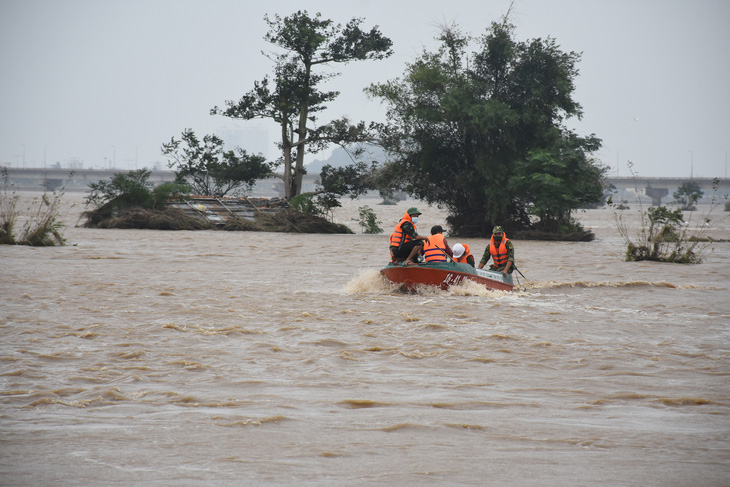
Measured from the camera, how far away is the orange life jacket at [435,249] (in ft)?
52.2

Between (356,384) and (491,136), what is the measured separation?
1169 inches

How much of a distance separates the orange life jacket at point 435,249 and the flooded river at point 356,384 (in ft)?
2.39

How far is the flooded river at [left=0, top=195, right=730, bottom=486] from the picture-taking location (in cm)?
554

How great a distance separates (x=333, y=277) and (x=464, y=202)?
19.9 metres

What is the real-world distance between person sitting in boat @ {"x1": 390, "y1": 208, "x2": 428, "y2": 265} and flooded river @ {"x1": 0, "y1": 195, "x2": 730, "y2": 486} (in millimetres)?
753

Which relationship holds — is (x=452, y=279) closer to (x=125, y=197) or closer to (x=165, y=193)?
(x=165, y=193)

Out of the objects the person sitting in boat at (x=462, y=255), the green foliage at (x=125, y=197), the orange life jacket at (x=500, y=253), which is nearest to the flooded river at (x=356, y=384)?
the person sitting in boat at (x=462, y=255)

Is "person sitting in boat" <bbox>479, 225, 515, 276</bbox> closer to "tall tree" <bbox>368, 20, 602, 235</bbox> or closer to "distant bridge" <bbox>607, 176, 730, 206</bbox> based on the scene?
"tall tree" <bbox>368, 20, 602, 235</bbox>

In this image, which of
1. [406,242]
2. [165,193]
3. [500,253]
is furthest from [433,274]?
[165,193]

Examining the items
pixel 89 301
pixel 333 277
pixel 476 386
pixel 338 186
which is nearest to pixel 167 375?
pixel 476 386

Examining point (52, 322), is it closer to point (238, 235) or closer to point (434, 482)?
point (434, 482)

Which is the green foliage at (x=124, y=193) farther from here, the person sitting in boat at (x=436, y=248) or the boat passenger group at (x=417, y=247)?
the person sitting in boat at (x=436, y=248)

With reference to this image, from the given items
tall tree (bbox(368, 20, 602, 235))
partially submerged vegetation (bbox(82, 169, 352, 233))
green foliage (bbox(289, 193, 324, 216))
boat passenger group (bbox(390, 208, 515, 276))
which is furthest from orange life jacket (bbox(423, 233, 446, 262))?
green foliage (bbox(289, 193, 324, 216))

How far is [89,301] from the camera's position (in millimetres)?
14203
